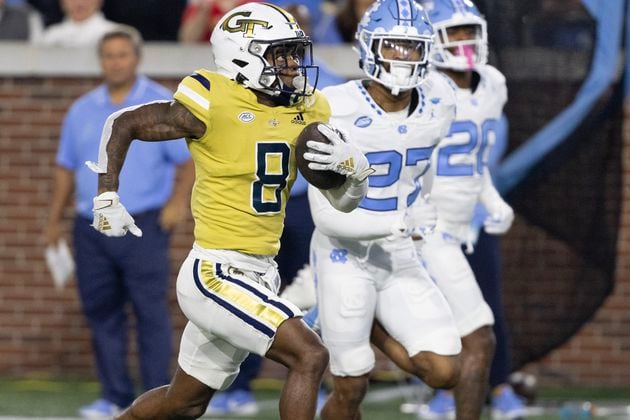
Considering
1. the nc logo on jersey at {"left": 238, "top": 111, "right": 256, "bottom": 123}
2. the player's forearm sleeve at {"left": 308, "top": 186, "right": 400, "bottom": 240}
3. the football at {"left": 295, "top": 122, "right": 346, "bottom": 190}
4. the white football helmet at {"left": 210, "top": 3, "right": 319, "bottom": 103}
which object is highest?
the white football helmet at {"left": 210, "top": 3, "right": 319, "bottom": 103}

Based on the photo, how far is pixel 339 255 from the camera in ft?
21.1

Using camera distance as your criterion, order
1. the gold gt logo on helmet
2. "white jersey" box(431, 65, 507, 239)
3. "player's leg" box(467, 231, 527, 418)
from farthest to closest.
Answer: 1. "player's leg" box(467, 231, 527, 418)
2. "white jersey" box(431, 65, 507, 239)
3. the gold gt logo on helmet

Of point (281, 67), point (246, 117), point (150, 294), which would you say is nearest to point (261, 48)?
point (281, 67)

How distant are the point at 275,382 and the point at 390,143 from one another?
11.2 feet

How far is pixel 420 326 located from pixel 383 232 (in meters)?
0.45

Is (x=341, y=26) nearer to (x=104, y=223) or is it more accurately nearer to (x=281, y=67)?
(x=281, y=67)

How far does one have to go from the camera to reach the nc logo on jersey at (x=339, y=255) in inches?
253

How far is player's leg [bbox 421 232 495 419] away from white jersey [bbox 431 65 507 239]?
12cm

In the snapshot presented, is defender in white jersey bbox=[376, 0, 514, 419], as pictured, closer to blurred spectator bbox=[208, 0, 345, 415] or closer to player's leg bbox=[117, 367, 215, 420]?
blurred spectator bbox=[208, 0, 345, 415]

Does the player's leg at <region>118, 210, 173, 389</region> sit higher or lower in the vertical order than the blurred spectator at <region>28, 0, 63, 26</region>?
lower

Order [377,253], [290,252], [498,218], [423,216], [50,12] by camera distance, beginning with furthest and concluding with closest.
Answer: [50,12]
[290,252]
[498,218]
[423,216]
[377,253]

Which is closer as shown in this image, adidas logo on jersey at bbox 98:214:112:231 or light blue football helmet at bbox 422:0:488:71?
adidas logo on jersey at bbox 98:214:112:231

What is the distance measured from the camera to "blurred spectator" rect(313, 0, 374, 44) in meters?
9.59

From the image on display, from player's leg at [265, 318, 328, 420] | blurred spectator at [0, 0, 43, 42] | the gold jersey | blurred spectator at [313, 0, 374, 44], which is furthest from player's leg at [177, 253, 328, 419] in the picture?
blurred spectator at [0, 0, 43, 42]
